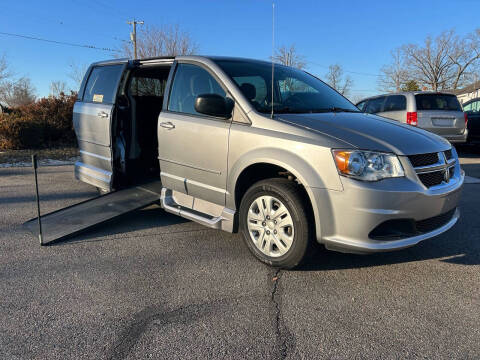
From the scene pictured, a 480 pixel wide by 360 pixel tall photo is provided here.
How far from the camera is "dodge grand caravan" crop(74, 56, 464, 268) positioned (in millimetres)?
2771

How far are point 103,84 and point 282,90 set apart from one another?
109 inches

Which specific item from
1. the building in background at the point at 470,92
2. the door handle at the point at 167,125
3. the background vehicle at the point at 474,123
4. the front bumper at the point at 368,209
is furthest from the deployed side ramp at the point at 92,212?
the building in background at the point at 470,92

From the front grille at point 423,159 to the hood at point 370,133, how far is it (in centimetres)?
3

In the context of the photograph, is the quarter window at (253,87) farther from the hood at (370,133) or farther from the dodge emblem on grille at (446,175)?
the dodge emblem on grille at (446,175)

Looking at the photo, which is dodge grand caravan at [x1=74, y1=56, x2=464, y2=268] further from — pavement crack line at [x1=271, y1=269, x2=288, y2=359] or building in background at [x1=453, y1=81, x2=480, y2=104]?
building in background at [x1=453, y1=81, x2=480, y2=104]

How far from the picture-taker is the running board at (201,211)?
11.7ft

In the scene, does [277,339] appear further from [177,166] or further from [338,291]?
[177,166]

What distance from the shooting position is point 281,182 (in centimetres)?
312

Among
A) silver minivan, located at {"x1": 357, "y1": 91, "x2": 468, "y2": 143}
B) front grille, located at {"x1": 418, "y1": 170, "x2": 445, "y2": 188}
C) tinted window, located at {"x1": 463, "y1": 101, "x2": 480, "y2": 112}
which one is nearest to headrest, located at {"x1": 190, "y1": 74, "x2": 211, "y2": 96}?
front grille, located at {"x1": 418, "y1": 170, "x2": 445, "y2": 188}

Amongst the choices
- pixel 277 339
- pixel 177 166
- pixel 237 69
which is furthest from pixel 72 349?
pixel 237 69

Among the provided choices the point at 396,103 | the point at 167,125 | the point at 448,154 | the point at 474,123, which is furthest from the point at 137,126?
the point at 474,123

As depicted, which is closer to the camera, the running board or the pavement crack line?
the pavement crack line

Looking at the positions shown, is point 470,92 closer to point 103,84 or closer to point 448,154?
point 448,154

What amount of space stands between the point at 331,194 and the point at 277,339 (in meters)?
1.12
